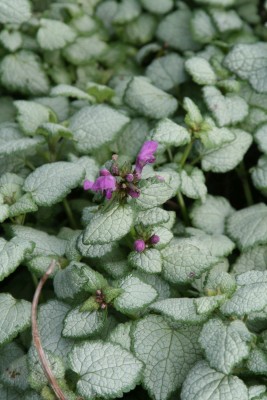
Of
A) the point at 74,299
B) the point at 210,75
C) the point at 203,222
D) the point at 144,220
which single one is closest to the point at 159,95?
the point at 210,75

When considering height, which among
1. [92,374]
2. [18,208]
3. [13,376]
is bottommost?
[13,376]

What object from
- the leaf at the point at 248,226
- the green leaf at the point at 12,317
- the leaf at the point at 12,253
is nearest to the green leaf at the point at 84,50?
the leaf at the point at 248,226

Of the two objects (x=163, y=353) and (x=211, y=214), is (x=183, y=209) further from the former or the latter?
(x=163, y=353)

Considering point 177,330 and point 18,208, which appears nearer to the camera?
point 177,330

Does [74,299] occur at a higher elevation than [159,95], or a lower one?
lower

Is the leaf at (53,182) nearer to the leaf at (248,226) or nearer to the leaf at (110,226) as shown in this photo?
the leaf at (110,226)

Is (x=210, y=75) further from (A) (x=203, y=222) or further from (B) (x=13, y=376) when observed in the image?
(B) (x=13, y=376)

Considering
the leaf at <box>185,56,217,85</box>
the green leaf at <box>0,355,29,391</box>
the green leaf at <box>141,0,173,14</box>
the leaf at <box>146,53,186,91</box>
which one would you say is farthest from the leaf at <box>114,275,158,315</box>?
the green leaf at <box>141,0,173,14</box>

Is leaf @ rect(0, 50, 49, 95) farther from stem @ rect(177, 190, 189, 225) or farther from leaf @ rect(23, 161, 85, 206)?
stem @ rect(177, 190, 189, 225)
